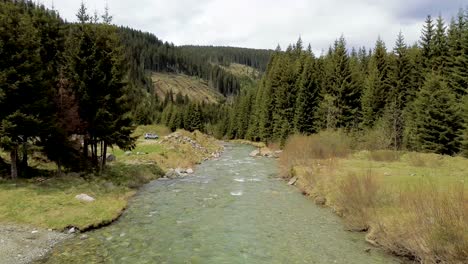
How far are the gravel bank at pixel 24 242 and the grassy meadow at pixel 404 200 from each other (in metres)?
13.0

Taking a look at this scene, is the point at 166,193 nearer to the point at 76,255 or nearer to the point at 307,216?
the point at 307,216

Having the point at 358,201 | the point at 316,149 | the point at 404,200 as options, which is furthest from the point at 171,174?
the point at 404,200

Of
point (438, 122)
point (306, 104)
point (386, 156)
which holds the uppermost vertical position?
point (306, 104)

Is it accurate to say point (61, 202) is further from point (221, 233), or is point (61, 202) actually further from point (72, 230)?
point (221, 233)

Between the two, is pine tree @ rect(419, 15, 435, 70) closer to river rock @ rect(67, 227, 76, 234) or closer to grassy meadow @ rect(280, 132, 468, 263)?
grassy meadow @ rect(280, 132, 468, 263)

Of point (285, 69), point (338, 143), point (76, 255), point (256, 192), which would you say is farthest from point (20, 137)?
point (285, 69)

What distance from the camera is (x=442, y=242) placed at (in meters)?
11.5

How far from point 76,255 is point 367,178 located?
1355 centimetres

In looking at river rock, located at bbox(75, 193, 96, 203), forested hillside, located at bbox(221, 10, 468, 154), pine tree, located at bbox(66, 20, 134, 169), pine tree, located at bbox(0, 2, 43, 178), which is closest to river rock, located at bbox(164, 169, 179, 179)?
pine tree, located at bbox(66, 20, 134, 169)

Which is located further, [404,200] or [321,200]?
[321,200]

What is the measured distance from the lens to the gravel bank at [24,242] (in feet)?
42.5

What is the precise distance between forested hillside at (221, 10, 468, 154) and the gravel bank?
33430 mm

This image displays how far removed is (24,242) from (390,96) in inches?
2017

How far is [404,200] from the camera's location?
15.4 meters
